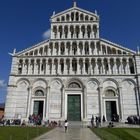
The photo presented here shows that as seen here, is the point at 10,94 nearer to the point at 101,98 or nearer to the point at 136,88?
the point at 101,98

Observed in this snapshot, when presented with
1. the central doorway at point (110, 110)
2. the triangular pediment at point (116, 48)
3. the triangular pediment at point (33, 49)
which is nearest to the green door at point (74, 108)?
the central doorway at point (110, 110)

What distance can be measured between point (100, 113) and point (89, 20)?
16.8m

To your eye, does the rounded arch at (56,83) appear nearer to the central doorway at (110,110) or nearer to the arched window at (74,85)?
the arched window at (74,85)

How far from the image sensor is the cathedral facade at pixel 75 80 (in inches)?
1118

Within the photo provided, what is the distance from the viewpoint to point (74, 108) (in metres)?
29.0

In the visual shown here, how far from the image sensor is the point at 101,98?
2867 cm

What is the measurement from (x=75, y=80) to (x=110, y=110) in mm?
7278

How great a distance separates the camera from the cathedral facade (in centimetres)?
2841

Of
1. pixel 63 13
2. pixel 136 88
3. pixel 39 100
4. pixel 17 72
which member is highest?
pixel 63 13

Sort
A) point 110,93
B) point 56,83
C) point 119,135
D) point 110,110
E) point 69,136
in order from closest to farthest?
1. point 69,136
2. point 119,135
3. point 110,110
4. point 110,93
5. point 56,83

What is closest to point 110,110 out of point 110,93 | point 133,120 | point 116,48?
point 110,93

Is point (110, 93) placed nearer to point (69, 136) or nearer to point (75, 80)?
point (75, 80)

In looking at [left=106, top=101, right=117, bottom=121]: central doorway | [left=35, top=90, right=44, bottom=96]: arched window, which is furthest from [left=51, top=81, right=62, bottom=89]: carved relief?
[left=106, top=101, right=117, bottom=121]: central doorway

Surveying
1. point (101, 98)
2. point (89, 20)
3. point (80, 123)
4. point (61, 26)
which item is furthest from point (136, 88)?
point (61, 26)
